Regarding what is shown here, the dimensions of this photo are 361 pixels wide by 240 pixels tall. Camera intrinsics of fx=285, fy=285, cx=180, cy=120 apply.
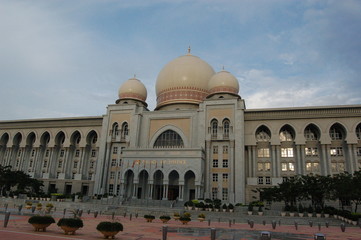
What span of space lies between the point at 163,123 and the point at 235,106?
10.4m

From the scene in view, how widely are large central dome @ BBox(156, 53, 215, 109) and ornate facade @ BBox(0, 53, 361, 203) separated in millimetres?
158

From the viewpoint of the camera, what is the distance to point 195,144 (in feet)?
125

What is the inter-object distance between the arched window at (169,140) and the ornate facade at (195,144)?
0.48 feet

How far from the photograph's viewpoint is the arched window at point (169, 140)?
1556 inches

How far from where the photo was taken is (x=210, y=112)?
127ft

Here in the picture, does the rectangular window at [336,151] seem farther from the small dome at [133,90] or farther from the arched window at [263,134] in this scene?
the small dome at [133,90]

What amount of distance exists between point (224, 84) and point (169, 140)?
36.5 ft

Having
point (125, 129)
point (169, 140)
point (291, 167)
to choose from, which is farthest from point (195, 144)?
point (291, 167)

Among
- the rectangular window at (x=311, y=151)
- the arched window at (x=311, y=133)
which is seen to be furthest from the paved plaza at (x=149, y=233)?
the arched window at (x=311, y=133)

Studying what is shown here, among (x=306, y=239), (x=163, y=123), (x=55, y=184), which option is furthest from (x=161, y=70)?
(x=306, y=239)

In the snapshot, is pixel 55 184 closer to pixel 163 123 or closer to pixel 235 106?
pixel 163 123

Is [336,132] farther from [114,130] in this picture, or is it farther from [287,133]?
[114,130]

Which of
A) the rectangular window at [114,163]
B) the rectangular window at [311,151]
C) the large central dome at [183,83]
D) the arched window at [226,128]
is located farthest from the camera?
the large central dome at [183,83]

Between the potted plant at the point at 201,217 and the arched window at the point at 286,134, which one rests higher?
the arched window at the point at 286,134
